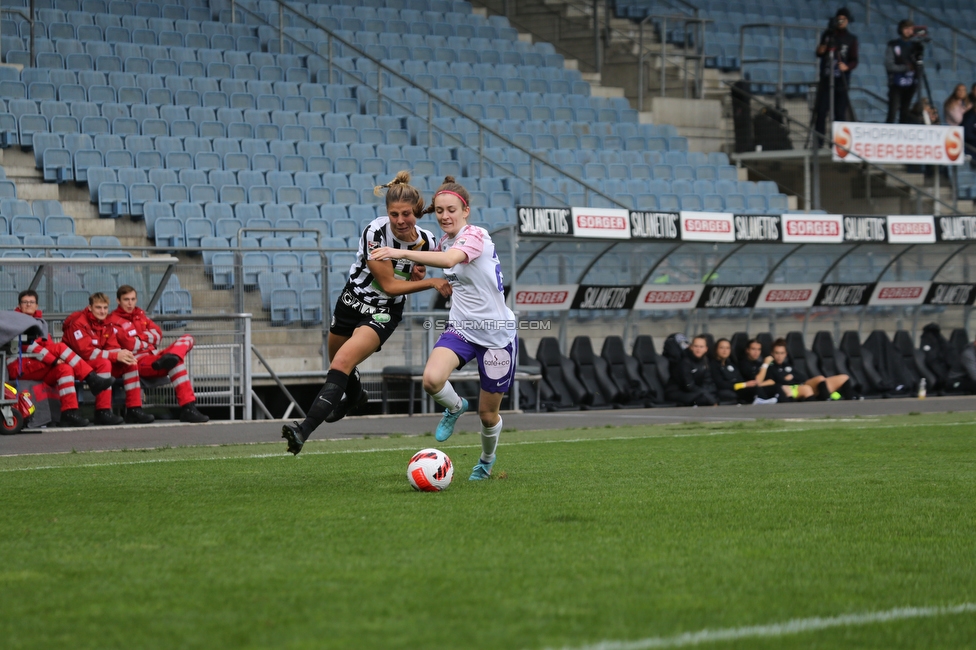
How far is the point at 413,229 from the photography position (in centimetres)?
852

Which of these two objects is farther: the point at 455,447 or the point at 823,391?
the point at 823,391

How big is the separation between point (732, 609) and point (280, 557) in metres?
1.93

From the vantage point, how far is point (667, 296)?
20297mm

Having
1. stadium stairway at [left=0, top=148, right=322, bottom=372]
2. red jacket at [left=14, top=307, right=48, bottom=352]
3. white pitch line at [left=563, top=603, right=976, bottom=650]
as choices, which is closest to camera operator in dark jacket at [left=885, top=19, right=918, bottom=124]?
stadium stairway at [left=0, top=148, right=322, bottom=372]

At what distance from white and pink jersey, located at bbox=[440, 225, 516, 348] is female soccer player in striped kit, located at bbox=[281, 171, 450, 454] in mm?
Result: 160

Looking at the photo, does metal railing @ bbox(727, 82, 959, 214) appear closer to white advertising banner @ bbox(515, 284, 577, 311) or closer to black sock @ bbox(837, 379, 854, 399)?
black sock @ bbox(837, 379, 854, 399)

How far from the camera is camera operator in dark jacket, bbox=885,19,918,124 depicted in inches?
1014

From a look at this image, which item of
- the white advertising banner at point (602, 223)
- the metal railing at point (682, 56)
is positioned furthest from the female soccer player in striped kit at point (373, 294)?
the metal railing at point (682, 56)

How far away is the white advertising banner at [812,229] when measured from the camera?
19.9 m

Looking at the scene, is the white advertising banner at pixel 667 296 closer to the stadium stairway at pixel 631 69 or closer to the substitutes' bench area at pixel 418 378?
the substitutes' bench area at pixel 418 378

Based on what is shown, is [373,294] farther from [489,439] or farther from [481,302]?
[489,439]

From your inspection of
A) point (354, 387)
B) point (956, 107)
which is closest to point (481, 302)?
point (354, 387)

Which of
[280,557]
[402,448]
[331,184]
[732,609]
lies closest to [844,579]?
[732,609]

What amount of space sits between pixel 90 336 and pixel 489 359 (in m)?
7.98
